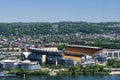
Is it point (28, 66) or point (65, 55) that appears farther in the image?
point (65, 55)

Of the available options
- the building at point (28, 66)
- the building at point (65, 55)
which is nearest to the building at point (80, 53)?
the building at point (65, 55)

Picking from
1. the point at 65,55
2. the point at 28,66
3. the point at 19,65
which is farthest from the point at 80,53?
the point at 28,66

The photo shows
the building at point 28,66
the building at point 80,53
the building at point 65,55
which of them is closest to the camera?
the building at point 28,66

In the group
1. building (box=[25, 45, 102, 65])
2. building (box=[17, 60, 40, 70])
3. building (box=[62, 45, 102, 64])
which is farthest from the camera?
building (box=[62, 45, 102, 64])

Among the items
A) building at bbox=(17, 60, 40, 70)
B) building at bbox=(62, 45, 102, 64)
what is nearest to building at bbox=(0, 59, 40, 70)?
building at bbox=(17, 60, 40, 70)

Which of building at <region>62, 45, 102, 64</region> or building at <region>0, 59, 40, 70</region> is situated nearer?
building at <region>0, 59, 40, 70</region>

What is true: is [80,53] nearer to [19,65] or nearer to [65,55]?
[65,55]

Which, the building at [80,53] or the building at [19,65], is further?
the building at [80,53]

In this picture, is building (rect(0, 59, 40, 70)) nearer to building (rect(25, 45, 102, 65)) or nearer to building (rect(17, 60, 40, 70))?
building (rect(17, 60, 40, 70))

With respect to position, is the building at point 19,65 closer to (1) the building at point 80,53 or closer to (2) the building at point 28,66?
(2) the building at point 28,66

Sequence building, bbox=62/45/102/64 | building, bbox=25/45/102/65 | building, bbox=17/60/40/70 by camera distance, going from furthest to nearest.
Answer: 1. building, bbox=62/45/102/64
2. building, bbox=25/45/102/65
3. building, bbox=17/60/40/70

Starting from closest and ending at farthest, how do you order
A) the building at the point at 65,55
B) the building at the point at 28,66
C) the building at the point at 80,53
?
1. the building at the point at 28,66
2. the building at the point at 65,55
3. the building at the point at 80,53
